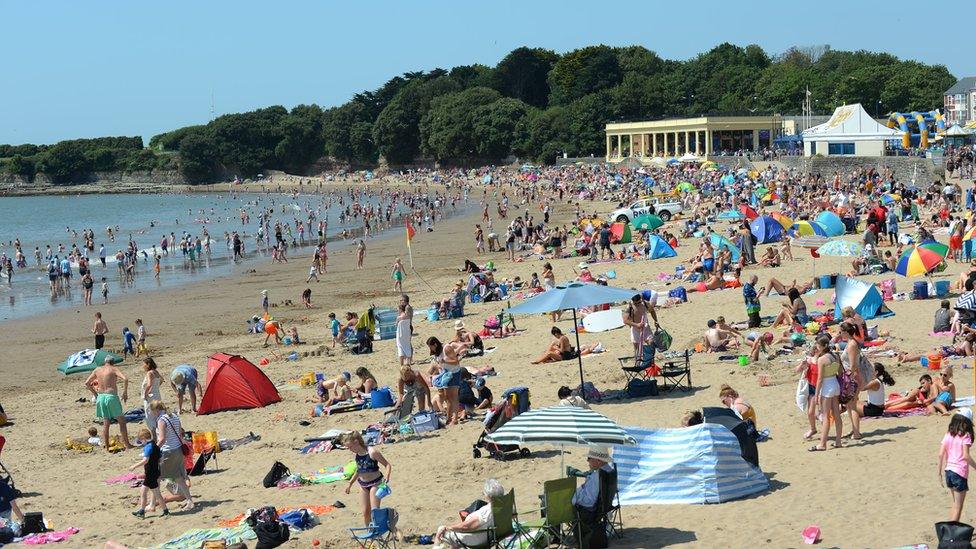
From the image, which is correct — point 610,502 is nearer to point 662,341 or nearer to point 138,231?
point 662,341

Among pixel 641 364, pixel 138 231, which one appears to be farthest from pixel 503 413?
pixel 138 231

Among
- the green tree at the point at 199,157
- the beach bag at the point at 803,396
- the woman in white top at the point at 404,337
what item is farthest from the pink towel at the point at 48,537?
the green tree at the point at 199,157

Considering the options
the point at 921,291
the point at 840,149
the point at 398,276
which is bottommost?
the point at 398,276

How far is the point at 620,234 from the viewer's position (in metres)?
30.2

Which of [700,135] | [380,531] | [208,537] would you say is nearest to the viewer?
[380,531]

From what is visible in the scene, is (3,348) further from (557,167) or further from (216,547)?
(557,167)

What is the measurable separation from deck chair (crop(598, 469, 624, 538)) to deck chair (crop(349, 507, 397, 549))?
5.37 ft

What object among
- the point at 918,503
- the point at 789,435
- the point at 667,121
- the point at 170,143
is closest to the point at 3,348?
the point at 789,435

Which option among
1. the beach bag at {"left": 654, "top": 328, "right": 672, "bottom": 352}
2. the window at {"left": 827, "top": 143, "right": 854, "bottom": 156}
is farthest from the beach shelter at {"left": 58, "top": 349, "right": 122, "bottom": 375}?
the window at {"left": 827, "top": 143, "right": 854, "bottom": 156}

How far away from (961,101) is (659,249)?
5390 centimetres

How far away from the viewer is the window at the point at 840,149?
51406mm

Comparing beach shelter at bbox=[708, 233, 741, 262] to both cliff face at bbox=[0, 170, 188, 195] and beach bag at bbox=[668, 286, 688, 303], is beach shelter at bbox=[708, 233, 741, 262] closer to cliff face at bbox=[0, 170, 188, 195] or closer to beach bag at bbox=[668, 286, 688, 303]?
beach bag at bbox=[668, 286, 688, 303]

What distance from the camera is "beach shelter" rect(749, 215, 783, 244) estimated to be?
25.8 meters

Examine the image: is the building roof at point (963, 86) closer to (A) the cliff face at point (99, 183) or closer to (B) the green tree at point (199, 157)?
(B) the green tree at point (199, 157)
